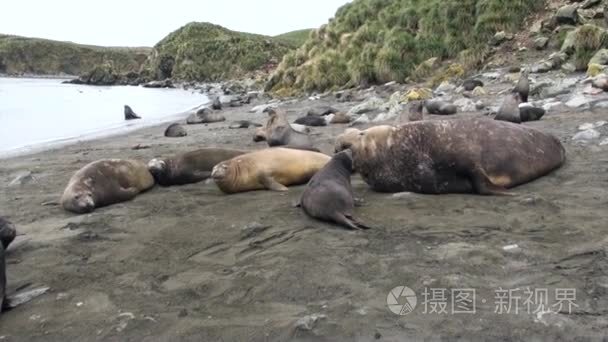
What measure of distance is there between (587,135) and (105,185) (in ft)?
19.0

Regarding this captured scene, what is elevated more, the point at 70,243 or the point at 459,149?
the point at 459,149

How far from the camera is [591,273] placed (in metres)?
3.20

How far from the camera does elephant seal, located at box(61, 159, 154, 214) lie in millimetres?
6164

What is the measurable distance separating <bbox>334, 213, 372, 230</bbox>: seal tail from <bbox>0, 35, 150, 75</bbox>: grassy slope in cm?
11017

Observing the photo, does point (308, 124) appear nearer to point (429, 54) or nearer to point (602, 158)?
point (602, 158)

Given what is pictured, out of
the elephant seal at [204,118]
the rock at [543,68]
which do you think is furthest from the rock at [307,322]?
the elephant seal at [204,118]

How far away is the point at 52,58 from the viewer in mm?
116875

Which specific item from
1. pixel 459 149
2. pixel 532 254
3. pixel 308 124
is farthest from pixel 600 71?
pixel 532 254

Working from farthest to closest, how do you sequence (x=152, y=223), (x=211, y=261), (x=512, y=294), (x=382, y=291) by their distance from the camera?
(x=152, y=223) → (x=211, y=261) → (x=382, y=291) → (x=512, y=294)

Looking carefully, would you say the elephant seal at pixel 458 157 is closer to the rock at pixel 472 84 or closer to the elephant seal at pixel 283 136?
the elephant seal at pixel 283 136

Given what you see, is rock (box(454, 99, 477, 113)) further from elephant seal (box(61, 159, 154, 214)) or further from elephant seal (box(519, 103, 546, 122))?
elephant seal (box(61, 159, 154, 214))

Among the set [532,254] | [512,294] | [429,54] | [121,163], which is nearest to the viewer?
[512,294]

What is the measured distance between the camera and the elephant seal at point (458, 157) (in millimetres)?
5277

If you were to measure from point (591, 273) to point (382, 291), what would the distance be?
1199 mm
